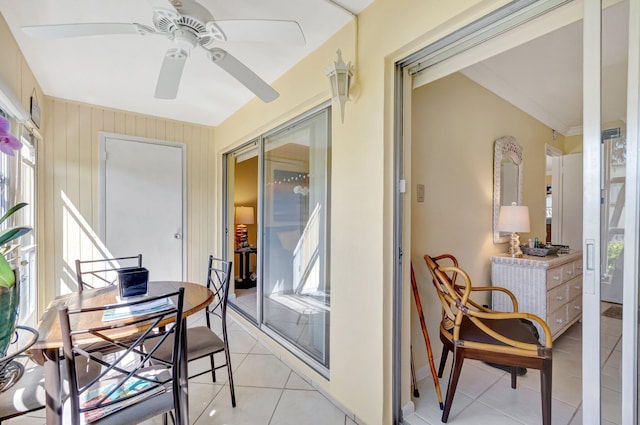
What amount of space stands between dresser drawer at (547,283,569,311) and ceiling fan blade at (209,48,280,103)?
269 cm

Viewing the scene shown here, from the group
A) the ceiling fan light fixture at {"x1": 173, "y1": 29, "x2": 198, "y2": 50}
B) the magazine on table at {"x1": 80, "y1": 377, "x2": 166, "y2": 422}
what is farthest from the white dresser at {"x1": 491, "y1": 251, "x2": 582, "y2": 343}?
the ceiling fan light fixture at {"x1": 173, "y1": 29, "x2": 198, "y2": 50}

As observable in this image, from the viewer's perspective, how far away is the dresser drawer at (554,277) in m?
2.40

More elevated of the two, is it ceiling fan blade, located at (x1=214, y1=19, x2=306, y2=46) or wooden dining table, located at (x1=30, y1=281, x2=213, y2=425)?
ceiling fan blade, located at (x1=214, y1=19, x2=306, y2=46)

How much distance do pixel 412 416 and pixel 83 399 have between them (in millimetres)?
1695

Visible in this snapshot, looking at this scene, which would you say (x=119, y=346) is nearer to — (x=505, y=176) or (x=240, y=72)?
(x=240, y=72)

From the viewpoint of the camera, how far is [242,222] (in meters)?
4.94

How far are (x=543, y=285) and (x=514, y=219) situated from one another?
59 centimetres

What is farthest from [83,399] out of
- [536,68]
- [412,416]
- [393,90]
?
[536,68]

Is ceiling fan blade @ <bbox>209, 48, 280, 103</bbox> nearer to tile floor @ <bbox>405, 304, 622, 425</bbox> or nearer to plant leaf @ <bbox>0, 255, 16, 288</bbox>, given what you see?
plant leaf @ <bbox>0, 255, 16, 288</bbox>

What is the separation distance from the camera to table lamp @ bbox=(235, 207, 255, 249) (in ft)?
16.2

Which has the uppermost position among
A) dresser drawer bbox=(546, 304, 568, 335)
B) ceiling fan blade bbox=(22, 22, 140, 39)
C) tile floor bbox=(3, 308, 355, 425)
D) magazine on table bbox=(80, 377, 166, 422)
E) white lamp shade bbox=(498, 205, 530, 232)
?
ceiling fan blade bbox=(22, 22, 140, 39)

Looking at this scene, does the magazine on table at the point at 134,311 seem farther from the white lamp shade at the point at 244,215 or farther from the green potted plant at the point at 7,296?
the white lamp shade at the point at 244,215

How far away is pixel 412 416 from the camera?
67.7 inches

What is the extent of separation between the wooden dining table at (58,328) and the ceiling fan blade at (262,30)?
4.43ft
